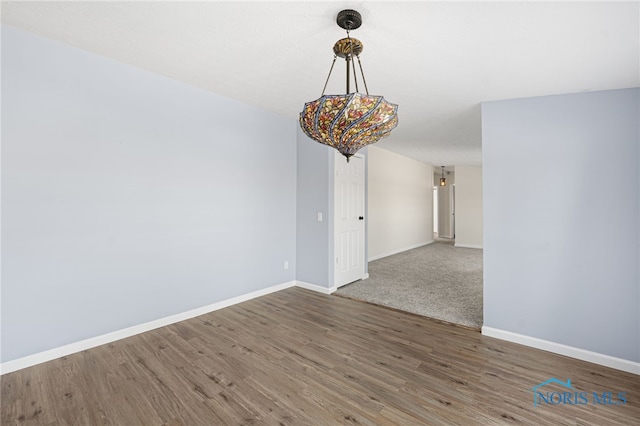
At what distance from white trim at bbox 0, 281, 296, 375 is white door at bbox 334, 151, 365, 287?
4.93ft

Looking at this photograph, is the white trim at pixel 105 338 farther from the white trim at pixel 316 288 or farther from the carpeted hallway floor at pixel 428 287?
the carpeted hallway floor at pixel 428 287

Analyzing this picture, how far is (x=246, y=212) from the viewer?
3.80 metres

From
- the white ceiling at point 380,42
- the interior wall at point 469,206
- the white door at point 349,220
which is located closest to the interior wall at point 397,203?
the interior wall at point 469,206

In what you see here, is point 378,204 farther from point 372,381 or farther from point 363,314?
point 372,381

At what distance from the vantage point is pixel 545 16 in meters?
1.76

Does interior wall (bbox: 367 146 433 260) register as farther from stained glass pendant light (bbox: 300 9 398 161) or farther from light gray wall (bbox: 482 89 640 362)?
stained glass pendant light (bbox: 300 9 398 161)

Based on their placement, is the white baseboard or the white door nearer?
the white baseboard

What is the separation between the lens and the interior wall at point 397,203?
6645 millimetres

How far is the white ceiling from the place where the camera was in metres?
1.78

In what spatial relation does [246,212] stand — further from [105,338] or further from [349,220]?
[105,338]

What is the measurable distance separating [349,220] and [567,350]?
2920 mm

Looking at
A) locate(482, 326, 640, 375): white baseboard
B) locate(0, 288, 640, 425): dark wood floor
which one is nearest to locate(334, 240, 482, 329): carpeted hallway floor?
locate(482, 326, 640, 375): white baseboard

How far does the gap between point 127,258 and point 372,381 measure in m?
2.44

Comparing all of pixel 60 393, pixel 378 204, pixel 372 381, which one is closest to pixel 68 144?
pixel 60 393
